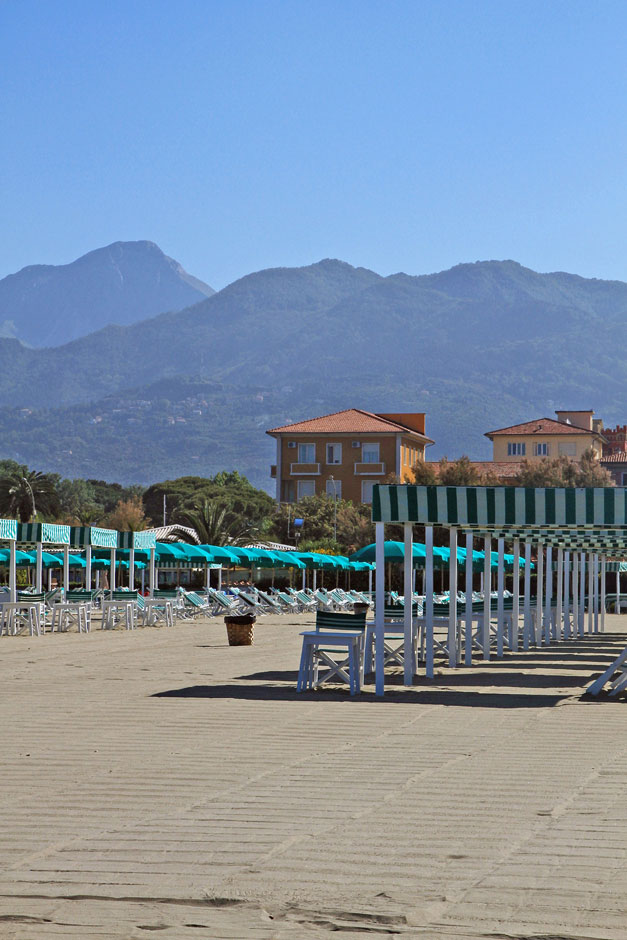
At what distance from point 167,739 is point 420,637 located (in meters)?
8.26

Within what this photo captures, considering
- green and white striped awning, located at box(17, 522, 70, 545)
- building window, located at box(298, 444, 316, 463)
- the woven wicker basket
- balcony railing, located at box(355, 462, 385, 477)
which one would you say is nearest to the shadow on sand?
the woven wicker basket

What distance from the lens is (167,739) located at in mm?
9258

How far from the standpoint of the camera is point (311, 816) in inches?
252

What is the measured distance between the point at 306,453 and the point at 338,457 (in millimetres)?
2510

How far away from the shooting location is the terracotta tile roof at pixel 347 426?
3521 inches

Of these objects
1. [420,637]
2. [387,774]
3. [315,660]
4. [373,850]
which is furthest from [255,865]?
[420,637]

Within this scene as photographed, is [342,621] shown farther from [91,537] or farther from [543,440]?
[543,440]

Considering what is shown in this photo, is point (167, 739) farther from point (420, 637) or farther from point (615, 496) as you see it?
point (420, 637)

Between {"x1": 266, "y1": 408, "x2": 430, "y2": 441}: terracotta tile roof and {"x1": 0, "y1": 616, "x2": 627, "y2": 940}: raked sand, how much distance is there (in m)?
76.6

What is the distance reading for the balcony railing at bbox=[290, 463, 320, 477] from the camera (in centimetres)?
8894

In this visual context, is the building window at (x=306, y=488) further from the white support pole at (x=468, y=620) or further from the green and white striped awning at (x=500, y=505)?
the green and white striped awning at (x=500, y=505)

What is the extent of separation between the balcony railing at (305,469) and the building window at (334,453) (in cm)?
121

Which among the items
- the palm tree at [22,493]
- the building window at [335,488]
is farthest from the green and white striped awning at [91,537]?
the building window at [335,488]

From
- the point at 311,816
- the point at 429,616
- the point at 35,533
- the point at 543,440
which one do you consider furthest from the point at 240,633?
the point at 543,440
